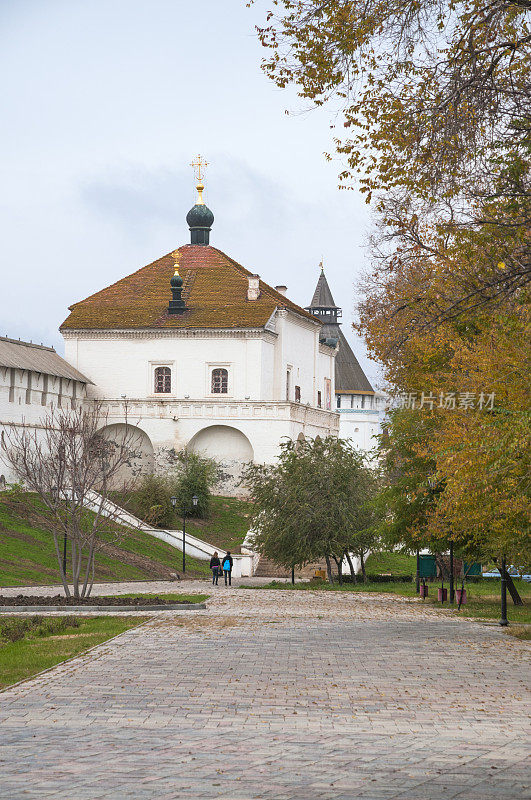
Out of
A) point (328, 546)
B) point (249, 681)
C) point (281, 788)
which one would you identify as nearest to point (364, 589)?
point (328, 546)

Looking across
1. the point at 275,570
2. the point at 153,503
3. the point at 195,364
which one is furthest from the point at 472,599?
the point at 195,364

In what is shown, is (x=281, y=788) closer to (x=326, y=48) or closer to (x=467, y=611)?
(x=326, y=48)

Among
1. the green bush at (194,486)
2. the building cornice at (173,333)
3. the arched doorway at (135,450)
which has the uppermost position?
the building cornice at (173,333)

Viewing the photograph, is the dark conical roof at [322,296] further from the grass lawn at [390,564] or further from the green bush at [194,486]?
the grass lawn at [390,564]

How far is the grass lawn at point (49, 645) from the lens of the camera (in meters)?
14.9

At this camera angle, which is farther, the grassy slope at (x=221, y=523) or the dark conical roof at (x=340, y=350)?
the dark conical roof at (x=340, y=350)

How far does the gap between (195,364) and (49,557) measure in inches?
1025

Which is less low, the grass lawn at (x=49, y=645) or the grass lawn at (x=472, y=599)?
the grass lawn at (x=472, y=599)

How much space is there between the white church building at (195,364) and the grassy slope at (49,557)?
1391cm

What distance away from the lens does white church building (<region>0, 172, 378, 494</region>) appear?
213ft

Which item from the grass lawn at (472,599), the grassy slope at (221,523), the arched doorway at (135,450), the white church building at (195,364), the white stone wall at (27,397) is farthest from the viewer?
the arched doorway at (135,450)

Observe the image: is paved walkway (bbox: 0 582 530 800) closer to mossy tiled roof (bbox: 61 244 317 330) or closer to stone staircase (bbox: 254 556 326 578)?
stone staircase (bbox: 254 556 326 578)

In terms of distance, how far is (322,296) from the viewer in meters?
118

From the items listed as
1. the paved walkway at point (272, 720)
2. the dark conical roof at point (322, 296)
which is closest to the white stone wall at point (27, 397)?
the paved walkway at point (272, 720)
